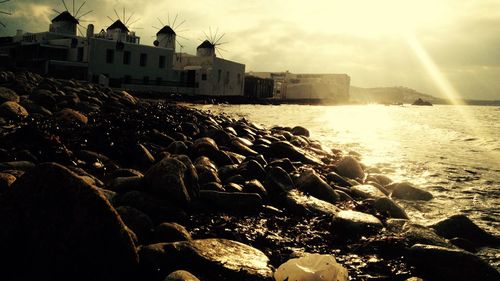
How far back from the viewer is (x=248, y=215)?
4.75 meters

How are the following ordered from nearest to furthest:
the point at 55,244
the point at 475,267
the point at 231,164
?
1. the point at 55,244
2. the point at 475,267
3. the point at 231,164

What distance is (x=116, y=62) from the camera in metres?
37.6

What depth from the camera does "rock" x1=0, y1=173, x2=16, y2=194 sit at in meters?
3.27

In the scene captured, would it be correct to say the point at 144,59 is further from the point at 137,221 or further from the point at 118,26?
the point at 137,221

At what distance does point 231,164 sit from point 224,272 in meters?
3.86

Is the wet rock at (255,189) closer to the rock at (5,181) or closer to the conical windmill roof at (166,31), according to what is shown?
the rock at (5,181)

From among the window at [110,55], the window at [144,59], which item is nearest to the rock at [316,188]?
the window at [110,55]

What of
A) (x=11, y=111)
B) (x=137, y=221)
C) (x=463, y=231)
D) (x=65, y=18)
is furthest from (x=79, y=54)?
(x=463, y=231)

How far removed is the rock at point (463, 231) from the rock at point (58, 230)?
4460 millimetres

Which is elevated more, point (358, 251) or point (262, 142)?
point (262, 142)

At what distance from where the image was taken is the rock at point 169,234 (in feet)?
10.9

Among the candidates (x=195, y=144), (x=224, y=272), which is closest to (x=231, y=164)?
(x=195, y=144)

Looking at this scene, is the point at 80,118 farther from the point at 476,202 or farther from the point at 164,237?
the point at 476,202

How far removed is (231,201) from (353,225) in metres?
1.55
